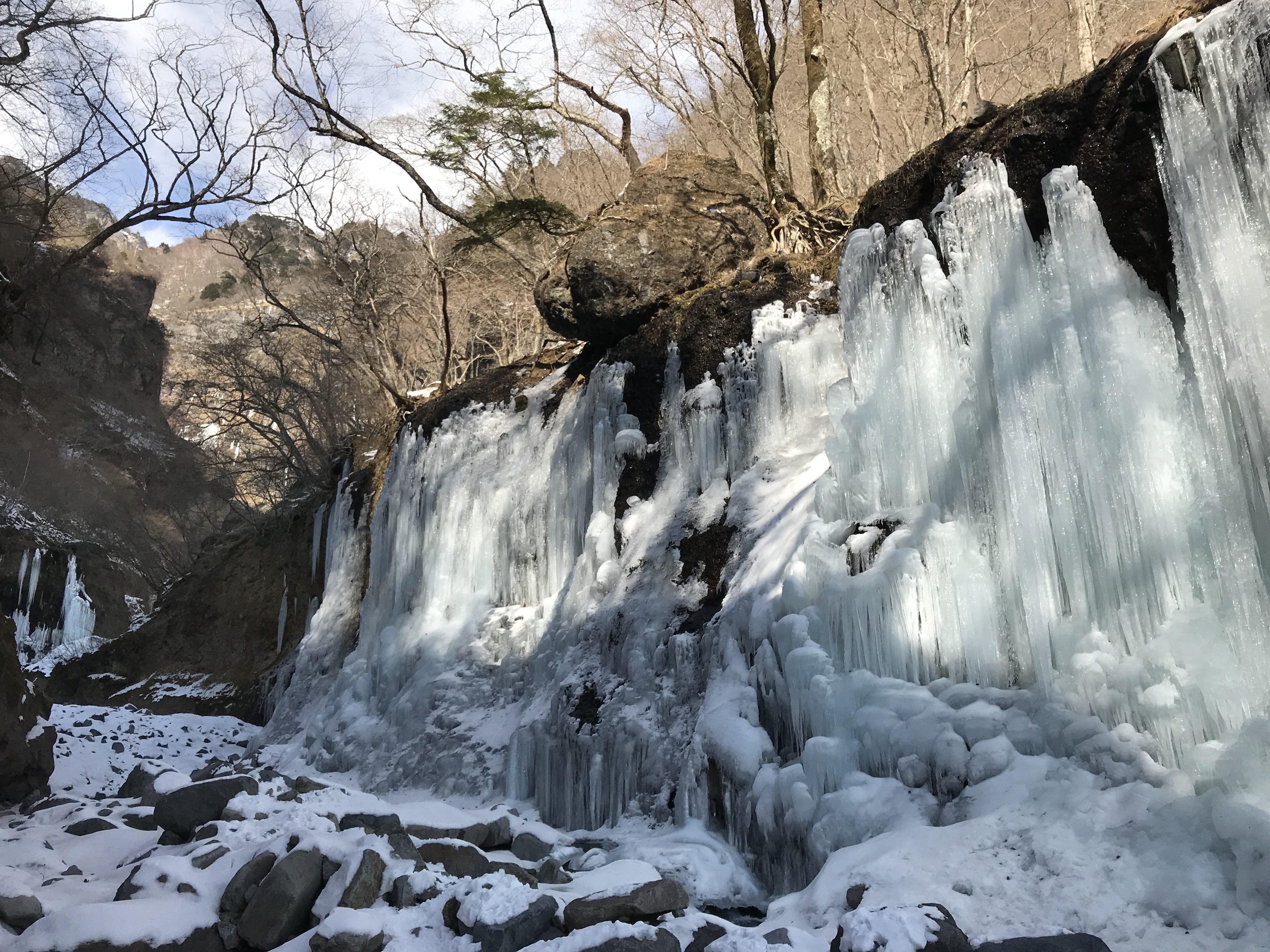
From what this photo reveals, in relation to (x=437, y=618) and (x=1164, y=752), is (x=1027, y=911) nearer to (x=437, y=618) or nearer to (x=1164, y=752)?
(x=1164, y=752)

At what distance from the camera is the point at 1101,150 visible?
5418 millimetres

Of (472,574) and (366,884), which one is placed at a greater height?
(472,574)

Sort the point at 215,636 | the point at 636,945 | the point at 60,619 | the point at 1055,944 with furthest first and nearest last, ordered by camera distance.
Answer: the point at 60,619, the point at 215,636, the point at 636,945, the point at 1055,944

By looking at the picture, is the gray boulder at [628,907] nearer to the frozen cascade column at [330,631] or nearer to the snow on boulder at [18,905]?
the snow on boulder at [18,905]

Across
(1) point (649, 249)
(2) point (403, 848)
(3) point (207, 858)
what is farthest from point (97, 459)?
(2) point (403, 848)

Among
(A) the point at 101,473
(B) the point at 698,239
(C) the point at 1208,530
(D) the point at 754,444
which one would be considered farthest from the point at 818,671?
(A) the point at 101,473

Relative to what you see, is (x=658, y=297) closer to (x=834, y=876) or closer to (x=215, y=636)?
(x=834, y=876)

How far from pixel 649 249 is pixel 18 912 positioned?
8.46 metres

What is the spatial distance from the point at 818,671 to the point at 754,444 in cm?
317

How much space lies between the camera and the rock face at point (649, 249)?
10.2m

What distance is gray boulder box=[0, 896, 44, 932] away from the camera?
420 centimetres

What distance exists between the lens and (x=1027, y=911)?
3758 mm

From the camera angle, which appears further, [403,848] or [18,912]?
[403,848]

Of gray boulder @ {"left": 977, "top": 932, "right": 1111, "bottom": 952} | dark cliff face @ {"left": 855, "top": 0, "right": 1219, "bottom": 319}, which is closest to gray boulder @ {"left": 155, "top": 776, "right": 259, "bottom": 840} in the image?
gray boulder @ {"left": 977, "top": 932, "right": 1111, "bottom": 952}
